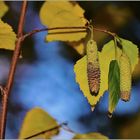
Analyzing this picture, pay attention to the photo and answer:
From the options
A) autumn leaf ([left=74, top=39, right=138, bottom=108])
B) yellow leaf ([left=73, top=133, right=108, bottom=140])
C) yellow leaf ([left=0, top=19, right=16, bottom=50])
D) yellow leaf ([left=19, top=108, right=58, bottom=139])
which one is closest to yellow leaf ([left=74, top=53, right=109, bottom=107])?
autumn leaf ([left=74, top=39, right=138, bottom=108])

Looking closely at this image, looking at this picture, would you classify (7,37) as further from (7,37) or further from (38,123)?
(38,123)

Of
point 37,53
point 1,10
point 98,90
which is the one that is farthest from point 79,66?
point 37,53

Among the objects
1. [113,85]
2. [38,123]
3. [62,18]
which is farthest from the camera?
[38,123]

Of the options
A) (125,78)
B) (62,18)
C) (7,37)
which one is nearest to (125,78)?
(125,78)

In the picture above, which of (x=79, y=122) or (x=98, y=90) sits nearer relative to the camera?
(x=98, y=90)

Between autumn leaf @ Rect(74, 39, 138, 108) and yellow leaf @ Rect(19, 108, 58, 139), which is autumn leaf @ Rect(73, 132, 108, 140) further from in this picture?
autumn leaf @ Rect(74, 39, 138, 108)

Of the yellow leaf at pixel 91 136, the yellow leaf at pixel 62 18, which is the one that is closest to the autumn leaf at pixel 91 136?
the yellow leaf at pixel 91 136

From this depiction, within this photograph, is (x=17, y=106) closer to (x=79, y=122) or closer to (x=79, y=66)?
(x=79, y=122)
